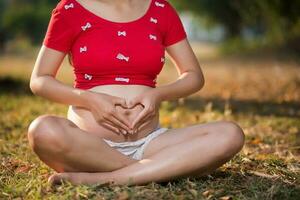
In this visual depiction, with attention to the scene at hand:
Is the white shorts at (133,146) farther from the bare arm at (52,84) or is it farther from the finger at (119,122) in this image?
the bare arm at (52,84)

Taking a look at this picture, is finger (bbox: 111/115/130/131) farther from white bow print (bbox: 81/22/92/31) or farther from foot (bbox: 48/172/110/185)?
white bow print (bbox: 81/22/92/31)

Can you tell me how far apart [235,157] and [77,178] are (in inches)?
47.3

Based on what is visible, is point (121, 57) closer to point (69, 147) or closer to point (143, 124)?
point (143, 124)

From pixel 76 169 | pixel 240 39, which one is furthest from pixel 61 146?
pixel 240 39

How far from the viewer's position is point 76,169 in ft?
9.34

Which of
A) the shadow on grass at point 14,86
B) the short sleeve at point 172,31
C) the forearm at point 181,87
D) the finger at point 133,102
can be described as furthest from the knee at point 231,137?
the shadow on grass at point 14,86

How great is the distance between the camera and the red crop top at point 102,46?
292 centimetres

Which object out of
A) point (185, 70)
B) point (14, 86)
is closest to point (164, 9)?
point (185, 70)

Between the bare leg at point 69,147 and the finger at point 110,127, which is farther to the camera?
the finger at point 110,127

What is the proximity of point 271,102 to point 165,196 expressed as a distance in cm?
458

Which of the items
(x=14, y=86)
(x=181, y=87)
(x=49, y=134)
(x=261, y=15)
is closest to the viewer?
(x=49, y=134)

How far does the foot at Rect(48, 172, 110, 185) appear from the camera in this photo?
2.75 metres

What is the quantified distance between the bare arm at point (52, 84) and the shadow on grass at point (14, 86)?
501cm

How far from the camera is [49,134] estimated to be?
2.67m
